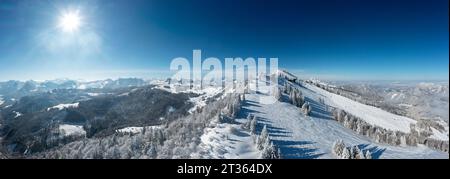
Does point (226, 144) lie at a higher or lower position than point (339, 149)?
higher

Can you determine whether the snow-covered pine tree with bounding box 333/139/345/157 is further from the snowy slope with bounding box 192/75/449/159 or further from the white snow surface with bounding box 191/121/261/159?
the white snow surface with bounding box 191/121/261/159

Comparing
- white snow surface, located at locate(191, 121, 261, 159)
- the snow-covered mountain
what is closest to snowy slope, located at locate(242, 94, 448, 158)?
the snow-covered mountain

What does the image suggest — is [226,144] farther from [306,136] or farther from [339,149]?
[306,136]

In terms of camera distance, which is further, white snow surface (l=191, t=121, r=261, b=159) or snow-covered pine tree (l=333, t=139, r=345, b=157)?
snow-covered pine tree (l=333, t=139, r=345, b=157)

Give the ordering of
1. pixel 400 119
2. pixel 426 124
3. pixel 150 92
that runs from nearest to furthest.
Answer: pixel 426 124 → pixel 400 119 → pixel 150 92

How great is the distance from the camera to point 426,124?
49.7 metres

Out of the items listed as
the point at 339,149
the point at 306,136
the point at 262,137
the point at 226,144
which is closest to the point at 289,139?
the point at 306,136

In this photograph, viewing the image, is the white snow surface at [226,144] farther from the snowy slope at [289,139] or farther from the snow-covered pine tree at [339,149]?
the snow-covered pine tree at [339,149]
